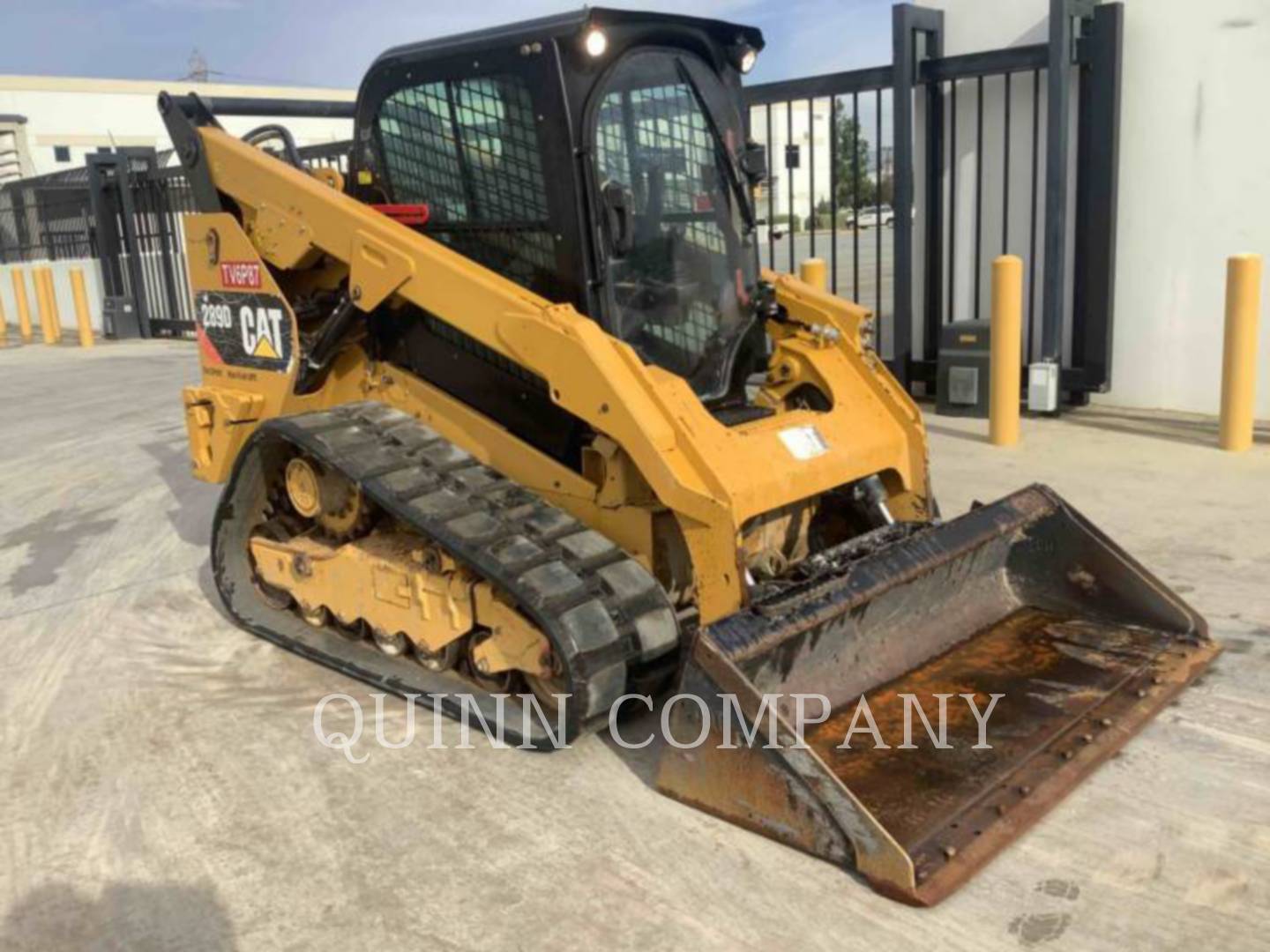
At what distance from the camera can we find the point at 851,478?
4.38m

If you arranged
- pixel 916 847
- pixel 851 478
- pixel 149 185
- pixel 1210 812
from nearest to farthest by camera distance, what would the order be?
pixel 916 847
pixel 1210 812
pixel 851 478
pixel 149 185

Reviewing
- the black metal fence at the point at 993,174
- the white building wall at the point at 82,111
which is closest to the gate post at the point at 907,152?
the black metal fence at the point at 993,174

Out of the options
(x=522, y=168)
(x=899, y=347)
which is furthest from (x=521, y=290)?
(x=899, y=347)

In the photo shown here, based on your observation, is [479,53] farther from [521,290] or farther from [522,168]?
[521,290]

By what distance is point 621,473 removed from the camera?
4078mm

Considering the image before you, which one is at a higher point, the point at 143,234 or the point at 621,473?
the point at 143,234

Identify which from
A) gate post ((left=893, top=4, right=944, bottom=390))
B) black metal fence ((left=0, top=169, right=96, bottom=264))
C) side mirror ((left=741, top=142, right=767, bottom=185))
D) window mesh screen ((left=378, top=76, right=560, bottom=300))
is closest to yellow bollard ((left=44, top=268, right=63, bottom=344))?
black metal fence ((left=0, top=169, right=96, bottom=264))

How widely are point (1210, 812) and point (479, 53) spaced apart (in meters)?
3.42

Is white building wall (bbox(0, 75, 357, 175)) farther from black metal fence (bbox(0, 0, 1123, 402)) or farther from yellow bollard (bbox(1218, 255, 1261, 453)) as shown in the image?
yellow bollard (bbox(1218, 255, 1261, 453))

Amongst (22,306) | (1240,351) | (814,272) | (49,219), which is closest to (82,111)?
(49,219)

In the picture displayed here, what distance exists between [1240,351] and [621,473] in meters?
4.90

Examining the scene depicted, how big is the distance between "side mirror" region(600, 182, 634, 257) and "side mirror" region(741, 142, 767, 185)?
3.10ft

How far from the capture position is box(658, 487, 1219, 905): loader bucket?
3111 millimetres

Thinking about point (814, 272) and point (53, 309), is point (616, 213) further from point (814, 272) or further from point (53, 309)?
point (53, 309)
